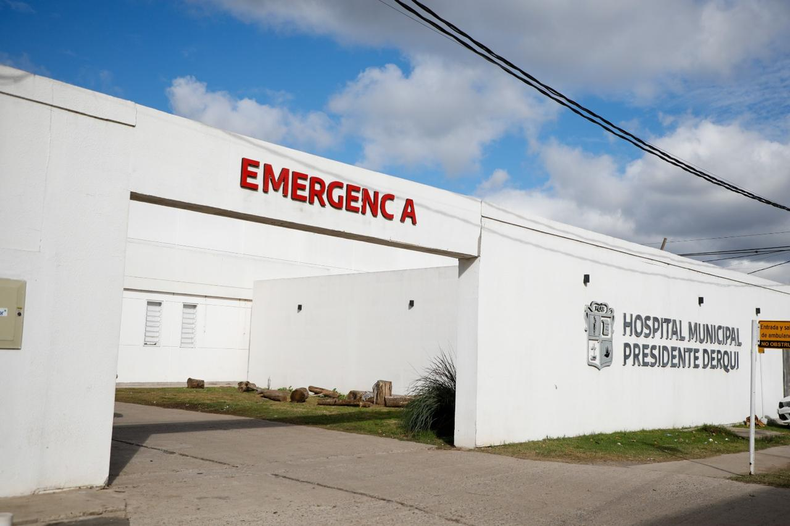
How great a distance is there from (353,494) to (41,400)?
359cm

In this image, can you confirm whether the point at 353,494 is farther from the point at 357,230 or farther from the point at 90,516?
the point at 357,230

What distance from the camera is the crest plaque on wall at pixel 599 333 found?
15.1 meters

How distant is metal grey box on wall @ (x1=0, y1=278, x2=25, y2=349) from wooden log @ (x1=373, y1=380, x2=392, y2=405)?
536 inches

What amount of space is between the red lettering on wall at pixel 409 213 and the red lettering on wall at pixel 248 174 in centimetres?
284

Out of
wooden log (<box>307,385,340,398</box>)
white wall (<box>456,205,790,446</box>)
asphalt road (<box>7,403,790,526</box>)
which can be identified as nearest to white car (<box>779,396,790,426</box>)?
white wall (<box>456,205,790,446</box>)

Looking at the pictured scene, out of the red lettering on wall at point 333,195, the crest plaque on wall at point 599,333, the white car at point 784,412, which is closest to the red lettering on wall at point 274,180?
the red lettering on wall at point 333,195

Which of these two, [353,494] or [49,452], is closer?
[49,452]

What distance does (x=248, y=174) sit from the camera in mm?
9828

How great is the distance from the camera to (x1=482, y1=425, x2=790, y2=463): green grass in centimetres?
1223

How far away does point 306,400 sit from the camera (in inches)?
861

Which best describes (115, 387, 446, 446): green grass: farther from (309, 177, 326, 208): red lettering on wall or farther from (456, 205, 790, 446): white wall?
(309, 177, 326, 208): red lettering on wall

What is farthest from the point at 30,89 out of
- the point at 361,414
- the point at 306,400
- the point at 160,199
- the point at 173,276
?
the point at 173,276

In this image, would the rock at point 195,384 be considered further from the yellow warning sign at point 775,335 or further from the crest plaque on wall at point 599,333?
the yellow warning sign at point 775,335

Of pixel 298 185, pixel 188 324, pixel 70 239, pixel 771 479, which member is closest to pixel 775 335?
pixel 771 479
